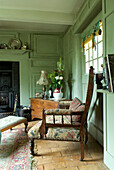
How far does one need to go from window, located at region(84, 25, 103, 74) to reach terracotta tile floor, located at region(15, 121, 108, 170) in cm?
139

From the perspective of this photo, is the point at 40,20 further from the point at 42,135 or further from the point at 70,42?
the point at 42,135

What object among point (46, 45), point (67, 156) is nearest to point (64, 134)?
point (67, 156)

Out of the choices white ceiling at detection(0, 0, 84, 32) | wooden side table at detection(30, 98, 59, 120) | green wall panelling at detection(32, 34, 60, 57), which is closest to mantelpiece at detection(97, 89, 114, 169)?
wooden side table at detection(30, 98, 59, 120)

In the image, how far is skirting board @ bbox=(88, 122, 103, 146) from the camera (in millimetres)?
2637

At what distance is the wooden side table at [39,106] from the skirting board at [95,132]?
0.92 meters

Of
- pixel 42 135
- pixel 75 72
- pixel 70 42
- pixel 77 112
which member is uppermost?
pixel 70 42

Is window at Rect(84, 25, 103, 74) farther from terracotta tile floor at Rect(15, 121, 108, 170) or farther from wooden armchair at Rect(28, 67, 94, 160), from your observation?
terracotta tile floor at Rect(15, 121, 108, 170)

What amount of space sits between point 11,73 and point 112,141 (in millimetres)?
3841

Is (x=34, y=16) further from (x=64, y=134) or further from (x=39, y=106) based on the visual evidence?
(x=64, y=134)

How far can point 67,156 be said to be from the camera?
87.4 inches

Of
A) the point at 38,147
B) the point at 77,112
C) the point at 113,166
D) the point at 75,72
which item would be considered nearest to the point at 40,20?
the point at 75,72

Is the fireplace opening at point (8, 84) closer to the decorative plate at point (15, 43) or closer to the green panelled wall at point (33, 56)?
the green panelled wall at point (33, 56)

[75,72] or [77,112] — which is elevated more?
[75,72]

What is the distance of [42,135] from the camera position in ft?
6.99
